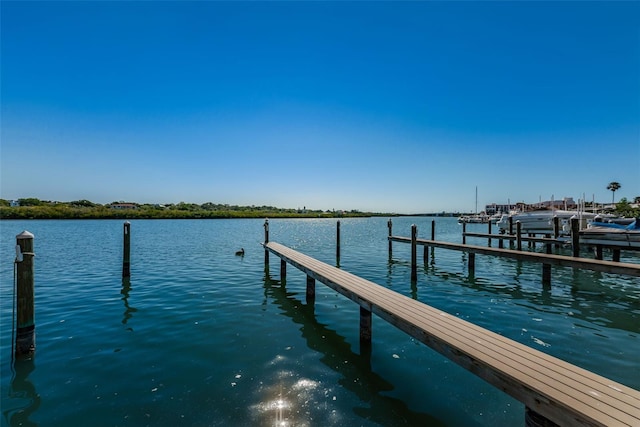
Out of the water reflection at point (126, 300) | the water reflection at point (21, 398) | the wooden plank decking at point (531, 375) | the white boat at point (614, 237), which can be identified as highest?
the white boat at point (614, 237)

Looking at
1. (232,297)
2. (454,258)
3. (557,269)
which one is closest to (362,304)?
(232,297)

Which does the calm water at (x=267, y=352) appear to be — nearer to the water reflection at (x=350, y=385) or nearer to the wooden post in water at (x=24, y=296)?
the water reflection at (x=350, y=385)

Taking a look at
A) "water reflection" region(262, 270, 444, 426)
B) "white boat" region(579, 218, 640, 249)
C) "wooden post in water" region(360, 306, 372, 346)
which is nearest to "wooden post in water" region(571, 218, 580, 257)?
"white boat" region(579, 218, 640, 249)

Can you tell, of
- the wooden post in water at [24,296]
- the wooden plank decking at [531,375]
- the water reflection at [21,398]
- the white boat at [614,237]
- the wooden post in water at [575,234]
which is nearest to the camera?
the wooden plank decking at [531,375]

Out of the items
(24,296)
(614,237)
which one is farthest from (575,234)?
(24,296)

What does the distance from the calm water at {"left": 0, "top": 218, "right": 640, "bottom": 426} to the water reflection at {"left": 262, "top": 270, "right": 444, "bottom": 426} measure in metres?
0.02

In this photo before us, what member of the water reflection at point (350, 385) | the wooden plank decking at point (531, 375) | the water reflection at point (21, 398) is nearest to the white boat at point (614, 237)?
the water reflection at point (350, 385)

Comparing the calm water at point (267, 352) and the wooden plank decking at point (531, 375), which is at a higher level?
the wooden plank decking at point (531, 375)

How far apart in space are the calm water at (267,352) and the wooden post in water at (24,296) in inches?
12.3

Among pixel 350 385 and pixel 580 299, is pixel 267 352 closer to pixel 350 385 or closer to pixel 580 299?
pixel 350 385

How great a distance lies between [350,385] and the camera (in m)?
4.94

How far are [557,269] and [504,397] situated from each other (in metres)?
14.1

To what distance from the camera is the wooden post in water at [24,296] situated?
223 inches

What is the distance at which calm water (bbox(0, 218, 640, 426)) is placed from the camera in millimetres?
4285
